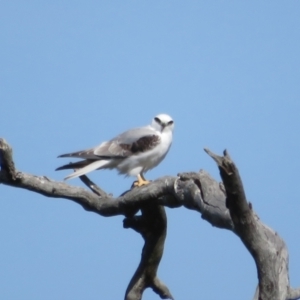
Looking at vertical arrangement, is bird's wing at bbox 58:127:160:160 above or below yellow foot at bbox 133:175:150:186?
above

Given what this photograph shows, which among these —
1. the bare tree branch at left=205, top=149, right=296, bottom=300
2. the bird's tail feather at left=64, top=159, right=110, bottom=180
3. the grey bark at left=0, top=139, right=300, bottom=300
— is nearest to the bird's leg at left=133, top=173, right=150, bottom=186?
the bird's tail feather at left=64, top=159, right=110, bottom=180

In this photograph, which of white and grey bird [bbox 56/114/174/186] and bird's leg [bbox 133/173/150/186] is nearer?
bird's leg [bbox 133/173/150/186]

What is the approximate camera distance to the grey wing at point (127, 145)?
352 inches

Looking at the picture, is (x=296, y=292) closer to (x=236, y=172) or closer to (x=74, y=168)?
(x=236, y=172)

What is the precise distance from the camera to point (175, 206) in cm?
632

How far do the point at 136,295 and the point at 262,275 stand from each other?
8.84 ft

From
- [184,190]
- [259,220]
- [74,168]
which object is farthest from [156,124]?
[259,220]

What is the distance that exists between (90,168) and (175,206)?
2.35 meters

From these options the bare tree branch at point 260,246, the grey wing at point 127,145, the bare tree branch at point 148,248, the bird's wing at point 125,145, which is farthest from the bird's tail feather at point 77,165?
the bare tree branch at point 260,246

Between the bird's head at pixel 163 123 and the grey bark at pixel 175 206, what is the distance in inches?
81.7

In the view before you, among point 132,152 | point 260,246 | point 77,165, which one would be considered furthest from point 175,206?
point 132,152

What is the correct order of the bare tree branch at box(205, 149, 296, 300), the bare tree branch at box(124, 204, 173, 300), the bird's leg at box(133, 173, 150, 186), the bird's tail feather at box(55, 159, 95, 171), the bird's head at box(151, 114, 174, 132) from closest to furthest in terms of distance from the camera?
the bare tree branch at box(205, 149, 296, 300) → the bare tree branch at box(124, 204, 173, 300) → the bird's tail feather at box(55, 159, 95, 171) → the bird's leg at box(133, 173, 150, 186) → the bird's head at box(151, 114, 174, 132)

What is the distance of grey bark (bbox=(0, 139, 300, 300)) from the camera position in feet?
14.5

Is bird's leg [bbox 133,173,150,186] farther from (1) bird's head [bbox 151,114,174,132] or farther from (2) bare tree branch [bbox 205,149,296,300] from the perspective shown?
(2) bare tree branch [bbox 205,149,296,300]
